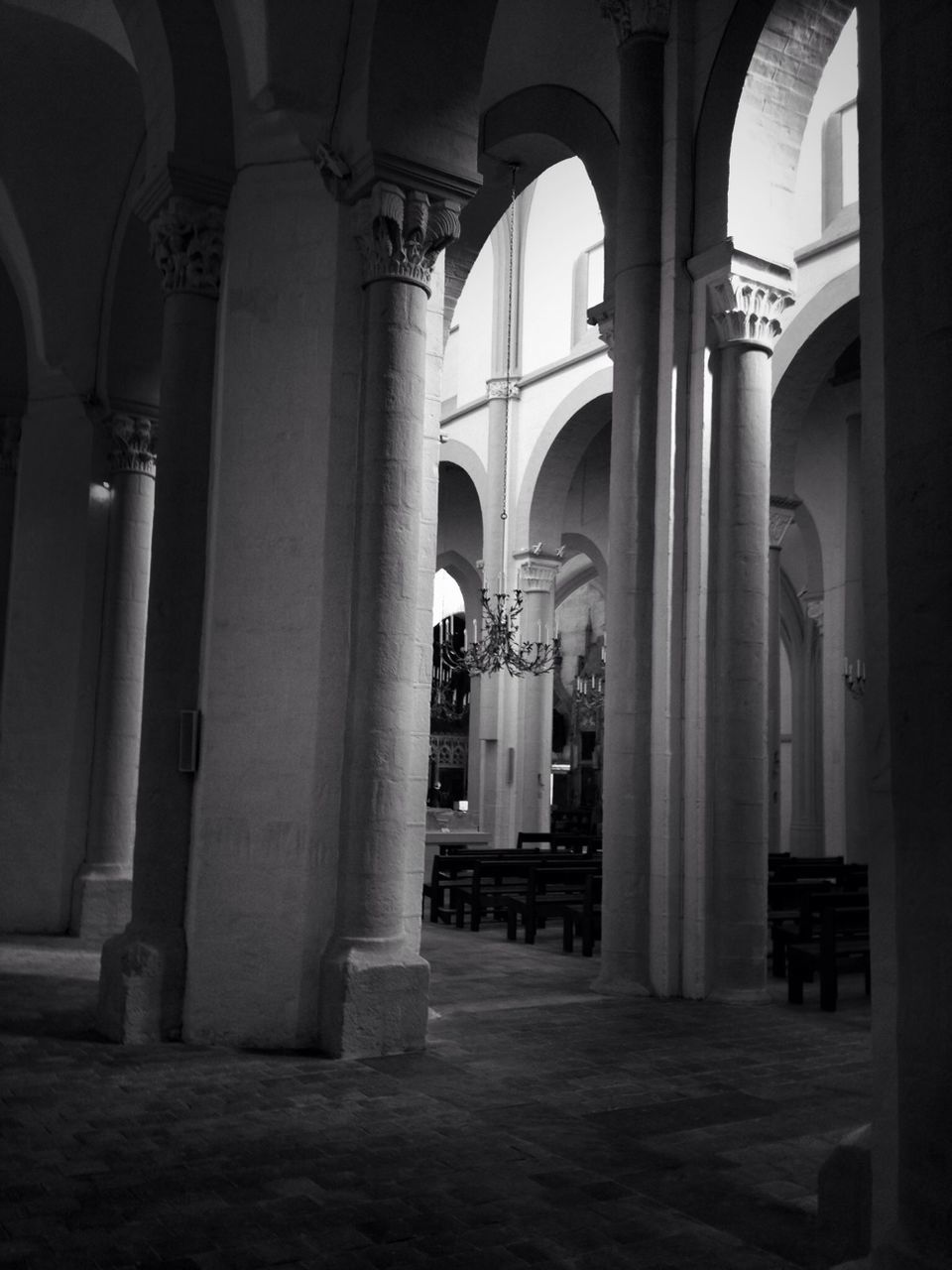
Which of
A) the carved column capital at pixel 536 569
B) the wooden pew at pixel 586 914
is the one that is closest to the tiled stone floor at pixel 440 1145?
the wooden pew at pixel 586 914

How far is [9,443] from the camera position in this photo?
40.0 feet

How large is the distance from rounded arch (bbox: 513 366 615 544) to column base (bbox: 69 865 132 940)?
1089cm

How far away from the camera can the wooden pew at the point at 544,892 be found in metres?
11.4

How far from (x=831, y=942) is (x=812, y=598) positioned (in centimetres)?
1300

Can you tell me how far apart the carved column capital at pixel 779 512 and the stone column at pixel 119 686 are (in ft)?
22.6

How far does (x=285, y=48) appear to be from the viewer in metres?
7.07

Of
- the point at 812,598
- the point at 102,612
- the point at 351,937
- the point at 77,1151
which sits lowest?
the point at 77,1151

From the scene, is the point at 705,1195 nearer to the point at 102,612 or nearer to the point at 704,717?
the point at 704,717

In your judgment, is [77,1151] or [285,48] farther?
[285,48]

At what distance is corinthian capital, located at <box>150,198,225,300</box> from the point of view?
7.22 metres

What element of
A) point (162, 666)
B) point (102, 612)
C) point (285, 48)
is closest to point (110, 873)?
point (102, 612)

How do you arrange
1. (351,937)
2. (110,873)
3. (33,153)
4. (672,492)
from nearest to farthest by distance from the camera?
1. (351,937)
2. (672,492)
3. (33,153)
4. (110,873)

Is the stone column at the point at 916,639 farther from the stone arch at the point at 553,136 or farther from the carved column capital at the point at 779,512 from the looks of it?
the carved column capital at the point at 779,512

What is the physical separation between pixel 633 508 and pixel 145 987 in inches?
195
